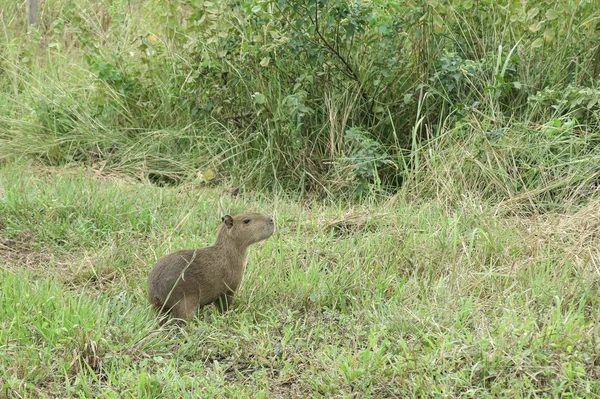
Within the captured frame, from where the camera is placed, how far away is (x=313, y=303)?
4.24m

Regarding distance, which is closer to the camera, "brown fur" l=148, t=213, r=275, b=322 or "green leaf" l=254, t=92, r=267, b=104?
"brown fur" l=148, t=213, r=275, b=322

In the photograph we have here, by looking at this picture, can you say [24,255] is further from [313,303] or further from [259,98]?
[259,98]

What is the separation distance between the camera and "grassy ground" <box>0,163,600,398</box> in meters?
3.40

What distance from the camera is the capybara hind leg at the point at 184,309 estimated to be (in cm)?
398

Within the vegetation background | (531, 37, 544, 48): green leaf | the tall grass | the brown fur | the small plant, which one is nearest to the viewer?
the vegetation background

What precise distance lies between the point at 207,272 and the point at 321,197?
217cm

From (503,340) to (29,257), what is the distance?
109 inches

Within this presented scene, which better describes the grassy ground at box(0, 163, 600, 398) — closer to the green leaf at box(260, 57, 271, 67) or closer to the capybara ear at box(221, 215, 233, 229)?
the capybara ear at box(221, 215, 233, 229)

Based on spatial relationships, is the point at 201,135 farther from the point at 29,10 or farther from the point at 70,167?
the point at 29,10

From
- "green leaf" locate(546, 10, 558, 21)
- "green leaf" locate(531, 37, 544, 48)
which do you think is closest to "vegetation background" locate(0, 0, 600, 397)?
"green leaf" locate(546, 10, 558, 21)

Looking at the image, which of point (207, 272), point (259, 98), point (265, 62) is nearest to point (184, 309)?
point (207, 272)

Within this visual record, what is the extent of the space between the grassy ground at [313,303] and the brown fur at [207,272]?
10 cm

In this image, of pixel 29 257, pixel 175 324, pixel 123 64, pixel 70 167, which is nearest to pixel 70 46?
pixel 123 64

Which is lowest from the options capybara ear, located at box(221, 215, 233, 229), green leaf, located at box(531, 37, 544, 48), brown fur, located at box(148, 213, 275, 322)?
brown fur, located at box(148, 213, 275, 322)
